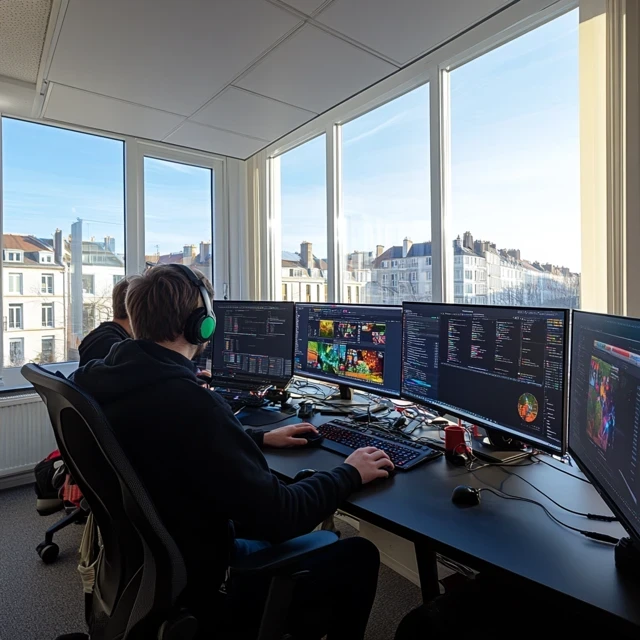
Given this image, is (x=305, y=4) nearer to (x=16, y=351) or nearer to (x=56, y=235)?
(x=56, y=235)

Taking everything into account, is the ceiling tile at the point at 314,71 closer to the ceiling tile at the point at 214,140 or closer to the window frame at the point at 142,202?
the ceiling tile at the point at 214,140

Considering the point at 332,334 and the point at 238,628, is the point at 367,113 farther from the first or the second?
the point at 238,628

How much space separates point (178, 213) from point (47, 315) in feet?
4.33

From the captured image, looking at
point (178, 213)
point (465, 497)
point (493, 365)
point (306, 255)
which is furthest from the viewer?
point (178, 213)

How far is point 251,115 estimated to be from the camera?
9.72 feet

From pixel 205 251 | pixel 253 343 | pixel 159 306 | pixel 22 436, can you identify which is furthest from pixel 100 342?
pixel 205 251

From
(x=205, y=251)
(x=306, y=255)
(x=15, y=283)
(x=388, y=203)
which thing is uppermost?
(x=388, y=203)

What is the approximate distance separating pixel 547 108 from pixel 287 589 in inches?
84.5

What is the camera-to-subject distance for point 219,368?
2.38m

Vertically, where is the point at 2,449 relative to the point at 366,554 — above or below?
below

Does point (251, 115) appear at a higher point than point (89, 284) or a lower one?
higher

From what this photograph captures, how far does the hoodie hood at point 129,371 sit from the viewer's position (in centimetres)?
97

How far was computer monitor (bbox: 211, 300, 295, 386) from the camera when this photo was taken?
7.25 ft

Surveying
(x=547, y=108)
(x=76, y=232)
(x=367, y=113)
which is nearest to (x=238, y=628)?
(x=547, y=108)
